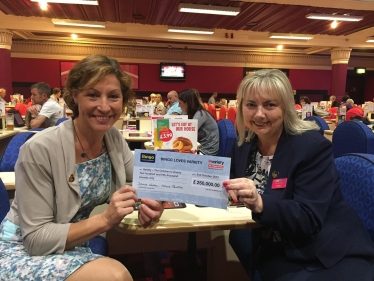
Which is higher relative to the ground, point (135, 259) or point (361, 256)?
point (361, 256)

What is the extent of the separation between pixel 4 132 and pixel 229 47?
38.1 feet

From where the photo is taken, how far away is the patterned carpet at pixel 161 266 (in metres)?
2.43

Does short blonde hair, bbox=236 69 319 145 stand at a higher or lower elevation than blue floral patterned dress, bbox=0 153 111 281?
higher

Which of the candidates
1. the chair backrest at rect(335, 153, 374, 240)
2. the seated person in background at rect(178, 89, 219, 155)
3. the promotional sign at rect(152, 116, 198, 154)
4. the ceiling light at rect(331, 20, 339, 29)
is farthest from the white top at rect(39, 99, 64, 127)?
the ceiling light at rect(331, 20, 339, 29)

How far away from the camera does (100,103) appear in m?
1.34

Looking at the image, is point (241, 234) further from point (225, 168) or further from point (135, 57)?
point (135, 57)

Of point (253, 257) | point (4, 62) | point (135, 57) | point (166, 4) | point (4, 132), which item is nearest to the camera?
point (253, 257)

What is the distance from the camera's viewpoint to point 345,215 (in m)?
1.35

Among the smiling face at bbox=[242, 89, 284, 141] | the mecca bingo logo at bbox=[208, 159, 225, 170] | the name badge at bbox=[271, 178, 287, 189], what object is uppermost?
the smiling face at bbox=[242, 89, 284, 141]

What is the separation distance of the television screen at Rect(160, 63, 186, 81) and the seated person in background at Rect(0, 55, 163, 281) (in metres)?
13.1

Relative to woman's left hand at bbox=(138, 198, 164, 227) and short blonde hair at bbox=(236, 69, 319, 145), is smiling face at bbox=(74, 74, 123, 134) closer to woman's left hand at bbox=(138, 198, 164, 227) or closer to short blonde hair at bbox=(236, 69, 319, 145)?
woman's left hand at bbox=(138, 198, 164, 227)

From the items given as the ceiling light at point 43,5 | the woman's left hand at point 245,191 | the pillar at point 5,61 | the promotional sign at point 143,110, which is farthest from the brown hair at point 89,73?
the pillar at point 5,61

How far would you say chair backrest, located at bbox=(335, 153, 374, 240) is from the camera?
1.42 metres

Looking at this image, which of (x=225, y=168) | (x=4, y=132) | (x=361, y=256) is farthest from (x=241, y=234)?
(x=4, y=132)
